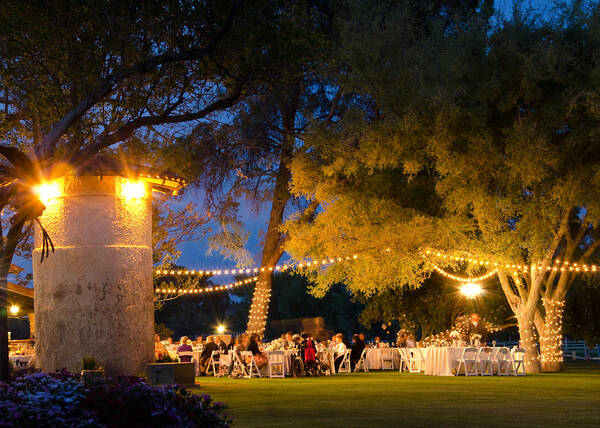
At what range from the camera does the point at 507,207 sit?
64.4 ft

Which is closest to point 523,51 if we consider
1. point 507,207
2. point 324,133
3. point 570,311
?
point 507,207

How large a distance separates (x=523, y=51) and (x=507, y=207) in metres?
3.94

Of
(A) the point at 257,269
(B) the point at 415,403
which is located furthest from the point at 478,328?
(B) the point at 415,403

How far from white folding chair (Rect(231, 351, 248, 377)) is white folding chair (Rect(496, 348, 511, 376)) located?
629cm

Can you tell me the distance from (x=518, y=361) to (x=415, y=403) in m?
9.20

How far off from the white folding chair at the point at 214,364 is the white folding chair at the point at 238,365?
3.44ft

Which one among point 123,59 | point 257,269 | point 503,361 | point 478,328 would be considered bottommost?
point 503,361

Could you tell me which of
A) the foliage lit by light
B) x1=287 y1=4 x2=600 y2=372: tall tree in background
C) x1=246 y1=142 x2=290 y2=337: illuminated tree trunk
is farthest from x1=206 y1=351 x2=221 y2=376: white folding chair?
the foliage lit by light

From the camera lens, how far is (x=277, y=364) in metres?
20.0

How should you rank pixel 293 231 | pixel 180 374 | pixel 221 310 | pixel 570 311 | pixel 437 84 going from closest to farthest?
pixel 180 374
pixel 437 84
pixel 293 231
pixel 570 311
pixel 221 310

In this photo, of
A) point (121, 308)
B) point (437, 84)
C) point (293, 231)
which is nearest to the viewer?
point (121, 308)

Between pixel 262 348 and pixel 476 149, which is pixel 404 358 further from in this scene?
pixel 476 149

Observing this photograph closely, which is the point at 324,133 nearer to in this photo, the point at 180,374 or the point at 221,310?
the point at 180,374

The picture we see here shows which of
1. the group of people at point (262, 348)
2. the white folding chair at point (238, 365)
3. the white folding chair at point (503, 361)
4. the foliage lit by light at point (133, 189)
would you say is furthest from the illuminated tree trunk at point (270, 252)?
the foliage lit by light at point (133, 189)
